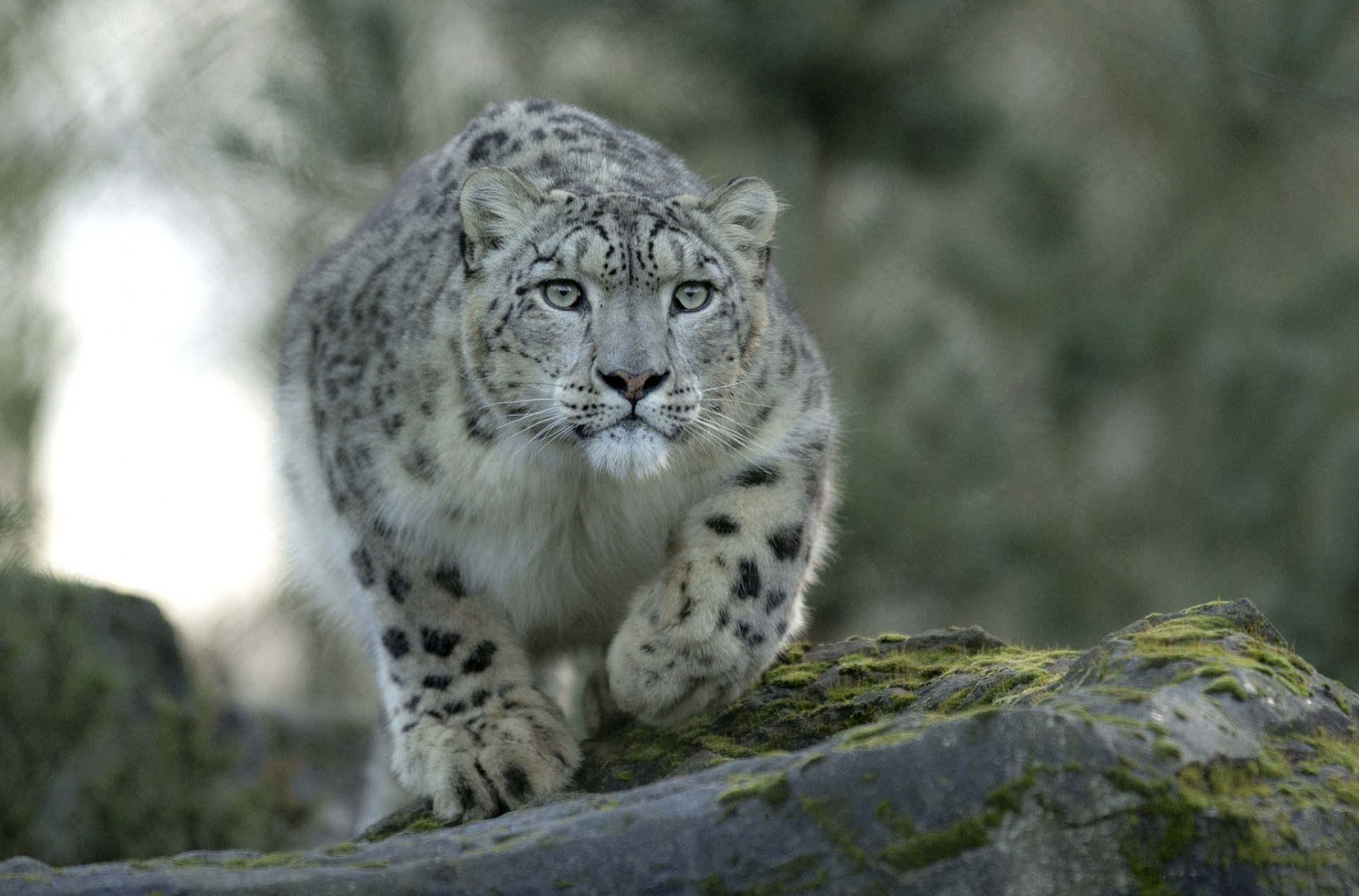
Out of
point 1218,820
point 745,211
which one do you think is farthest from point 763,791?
point 745,211

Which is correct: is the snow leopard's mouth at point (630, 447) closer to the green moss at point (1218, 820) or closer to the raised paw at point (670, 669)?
the raised paw at point (670, 669)

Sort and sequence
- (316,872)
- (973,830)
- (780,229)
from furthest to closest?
(780,229), (316,872), (973,830)

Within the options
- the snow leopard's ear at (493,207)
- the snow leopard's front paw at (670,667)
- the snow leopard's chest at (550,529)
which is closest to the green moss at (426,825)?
the snow leopard's front paw at (670,667)

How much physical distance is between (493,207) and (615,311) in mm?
742

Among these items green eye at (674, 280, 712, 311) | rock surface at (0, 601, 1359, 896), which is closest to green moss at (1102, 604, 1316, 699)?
rock surface at (0, 601, 1359, 896)

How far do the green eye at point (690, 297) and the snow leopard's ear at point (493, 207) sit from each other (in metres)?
0.62

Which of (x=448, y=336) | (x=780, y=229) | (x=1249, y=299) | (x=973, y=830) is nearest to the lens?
(x=973, y=830)

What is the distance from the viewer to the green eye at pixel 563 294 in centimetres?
531

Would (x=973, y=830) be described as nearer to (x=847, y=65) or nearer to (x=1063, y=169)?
(x=847, y=65)

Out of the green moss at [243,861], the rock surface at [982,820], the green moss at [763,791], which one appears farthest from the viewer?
the green moss at [243,861]

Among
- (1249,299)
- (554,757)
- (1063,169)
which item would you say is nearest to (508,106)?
(554,757)

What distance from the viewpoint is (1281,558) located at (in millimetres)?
16266

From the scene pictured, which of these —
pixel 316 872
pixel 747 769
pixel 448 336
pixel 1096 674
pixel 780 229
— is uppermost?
pixel 780 229

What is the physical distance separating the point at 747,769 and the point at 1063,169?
1439 centimetres
